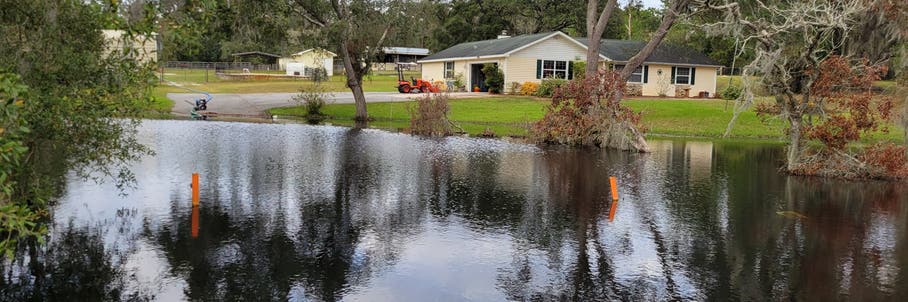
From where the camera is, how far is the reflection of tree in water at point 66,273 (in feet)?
27.6

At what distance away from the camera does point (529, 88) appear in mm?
44750

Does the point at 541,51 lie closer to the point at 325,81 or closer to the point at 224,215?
the point at 325,81

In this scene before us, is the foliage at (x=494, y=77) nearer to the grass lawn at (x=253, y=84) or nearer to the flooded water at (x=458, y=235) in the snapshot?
the grass lawn at (x=253, y=84)

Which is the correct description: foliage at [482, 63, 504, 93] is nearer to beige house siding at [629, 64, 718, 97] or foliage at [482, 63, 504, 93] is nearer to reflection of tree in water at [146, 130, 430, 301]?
beige house siding at [629, 64, 718, 97]

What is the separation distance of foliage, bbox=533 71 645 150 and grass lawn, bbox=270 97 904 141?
2906mm

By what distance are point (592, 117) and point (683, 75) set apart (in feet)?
78.8

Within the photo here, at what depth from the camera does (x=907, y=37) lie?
74.2 feet

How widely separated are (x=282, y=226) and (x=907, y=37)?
20440 millimetres

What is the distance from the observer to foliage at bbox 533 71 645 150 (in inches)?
1000

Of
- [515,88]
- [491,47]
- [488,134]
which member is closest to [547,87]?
[515,88]

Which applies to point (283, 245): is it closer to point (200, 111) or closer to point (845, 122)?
point (845, 122)

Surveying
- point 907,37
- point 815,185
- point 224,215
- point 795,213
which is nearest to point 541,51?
point 907,37

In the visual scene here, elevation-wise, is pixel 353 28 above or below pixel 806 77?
above

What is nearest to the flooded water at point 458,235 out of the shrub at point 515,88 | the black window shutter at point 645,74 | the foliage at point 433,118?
the foliage at point 433,118
